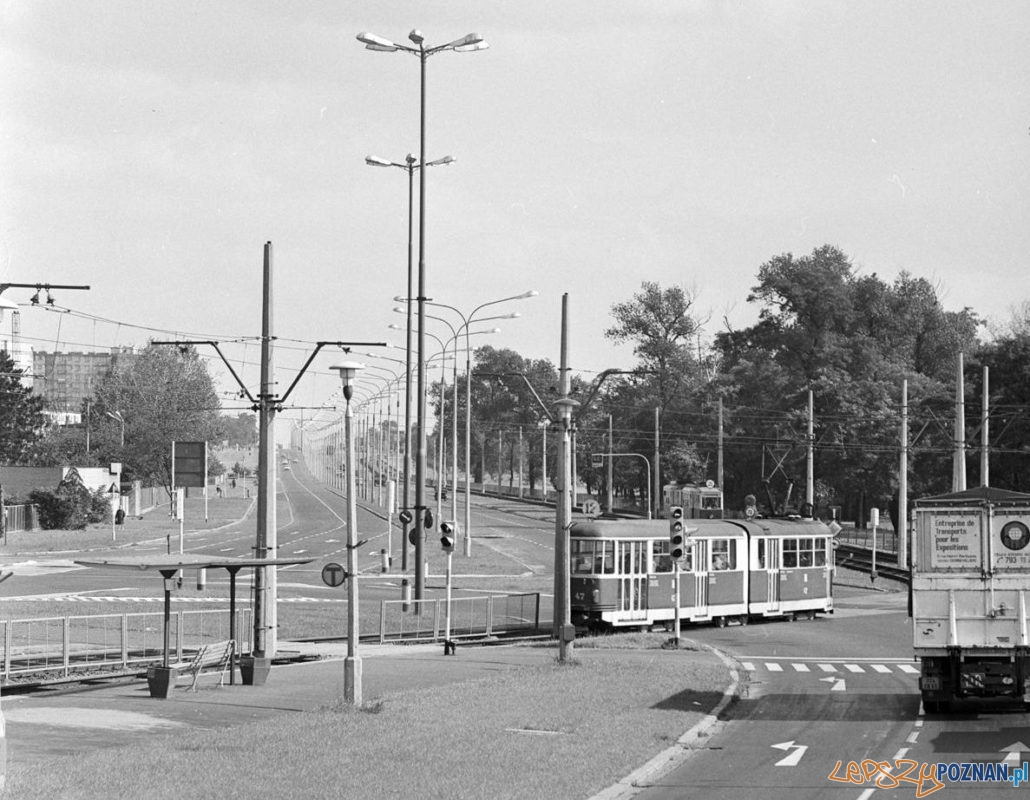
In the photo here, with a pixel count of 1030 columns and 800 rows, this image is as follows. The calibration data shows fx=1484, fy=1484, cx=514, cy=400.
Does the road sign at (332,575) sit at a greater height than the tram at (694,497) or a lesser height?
lesser

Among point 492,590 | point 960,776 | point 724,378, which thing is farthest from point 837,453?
point 960,776

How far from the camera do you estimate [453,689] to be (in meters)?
24.7

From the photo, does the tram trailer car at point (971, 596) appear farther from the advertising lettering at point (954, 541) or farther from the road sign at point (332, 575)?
the road sign at point (332, 575)

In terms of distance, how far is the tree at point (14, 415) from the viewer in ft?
359

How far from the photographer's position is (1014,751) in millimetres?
19047

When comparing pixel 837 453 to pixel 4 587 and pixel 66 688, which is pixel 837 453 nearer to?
pixel 4 587

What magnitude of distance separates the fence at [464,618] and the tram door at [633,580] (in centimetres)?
251

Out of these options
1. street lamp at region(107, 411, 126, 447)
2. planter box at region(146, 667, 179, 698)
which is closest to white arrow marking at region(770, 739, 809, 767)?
planter box at region(146, 667, 179, 698)

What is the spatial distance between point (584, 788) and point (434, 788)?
170 cm

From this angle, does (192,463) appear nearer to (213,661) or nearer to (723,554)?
(723,554)

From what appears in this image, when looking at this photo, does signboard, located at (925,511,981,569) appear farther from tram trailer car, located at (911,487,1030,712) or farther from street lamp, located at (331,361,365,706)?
street lamp, located at (331,361,365,706)

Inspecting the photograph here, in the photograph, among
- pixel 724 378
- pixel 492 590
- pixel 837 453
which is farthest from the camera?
pixel 724 378

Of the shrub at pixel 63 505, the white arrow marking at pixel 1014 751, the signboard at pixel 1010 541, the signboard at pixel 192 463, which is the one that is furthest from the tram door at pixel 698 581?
the shrub at pixel 63 505

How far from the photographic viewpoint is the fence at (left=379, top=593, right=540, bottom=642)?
130 ft
